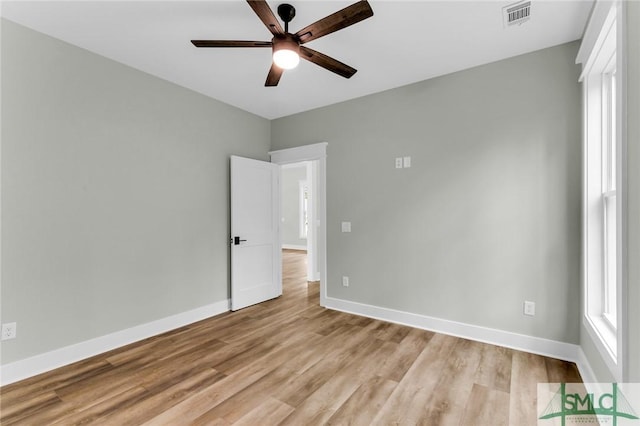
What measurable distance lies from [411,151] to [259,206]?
221 centimetres

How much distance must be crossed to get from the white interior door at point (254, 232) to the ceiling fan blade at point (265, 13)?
7.19ft

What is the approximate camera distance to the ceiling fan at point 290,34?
1.70 metres

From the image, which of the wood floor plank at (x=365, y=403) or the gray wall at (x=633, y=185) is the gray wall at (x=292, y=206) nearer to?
the wood floor plank at (x=365, y=403)

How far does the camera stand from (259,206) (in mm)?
4211

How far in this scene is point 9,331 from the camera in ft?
7.25

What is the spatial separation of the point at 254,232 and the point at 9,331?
2479 millimetres

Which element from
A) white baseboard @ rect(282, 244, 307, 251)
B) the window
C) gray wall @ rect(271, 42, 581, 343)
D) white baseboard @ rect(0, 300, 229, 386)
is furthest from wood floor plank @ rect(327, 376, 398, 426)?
white baseboard @ rect(282, 244, 307, 251)

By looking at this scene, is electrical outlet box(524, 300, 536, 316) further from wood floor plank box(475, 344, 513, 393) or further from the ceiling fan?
the ceiling fan

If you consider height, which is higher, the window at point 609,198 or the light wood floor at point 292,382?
the window at point 609,198

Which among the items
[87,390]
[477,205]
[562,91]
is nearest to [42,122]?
[87,390]

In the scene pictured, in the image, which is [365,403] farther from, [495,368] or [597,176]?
[597,176]

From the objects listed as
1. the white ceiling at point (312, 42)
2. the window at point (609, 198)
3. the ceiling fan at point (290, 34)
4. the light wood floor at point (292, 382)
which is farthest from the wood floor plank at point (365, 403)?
the white ceiling at point (312, 42)

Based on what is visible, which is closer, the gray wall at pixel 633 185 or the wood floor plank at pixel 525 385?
the gray wall at pixel 633 185

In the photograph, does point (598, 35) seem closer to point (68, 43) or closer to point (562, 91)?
point (562, 91)
